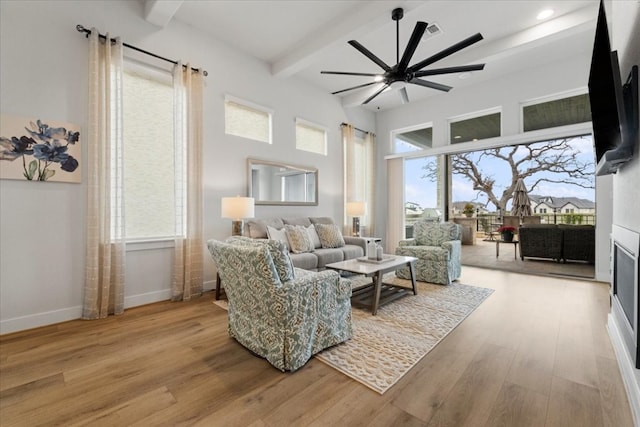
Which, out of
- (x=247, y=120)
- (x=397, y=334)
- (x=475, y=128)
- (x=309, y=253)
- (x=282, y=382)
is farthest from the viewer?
(x=475, y=128)

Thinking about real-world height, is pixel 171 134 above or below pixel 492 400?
above

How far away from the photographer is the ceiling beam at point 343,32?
3258 millimetres

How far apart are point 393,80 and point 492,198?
5365mm

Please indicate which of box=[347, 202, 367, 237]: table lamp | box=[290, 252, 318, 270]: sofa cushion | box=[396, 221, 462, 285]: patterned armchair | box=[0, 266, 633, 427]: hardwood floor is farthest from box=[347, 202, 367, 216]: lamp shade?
box=[0, 266, 633, 427]: hardwood floor

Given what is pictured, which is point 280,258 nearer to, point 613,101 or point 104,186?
point 613,101

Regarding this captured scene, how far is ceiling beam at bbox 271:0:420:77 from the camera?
3258mm

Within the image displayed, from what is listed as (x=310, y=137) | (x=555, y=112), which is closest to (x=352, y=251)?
(x=310, y=137)

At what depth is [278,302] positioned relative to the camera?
74.0 inches

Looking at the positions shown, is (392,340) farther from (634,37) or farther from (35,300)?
(35,300)

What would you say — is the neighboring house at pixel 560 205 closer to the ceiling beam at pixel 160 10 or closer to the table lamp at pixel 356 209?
the table lamp at pixel 356 209

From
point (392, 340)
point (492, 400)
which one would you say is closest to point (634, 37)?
point (492, 400)

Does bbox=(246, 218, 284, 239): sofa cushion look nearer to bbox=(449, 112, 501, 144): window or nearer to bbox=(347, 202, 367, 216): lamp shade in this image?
bbox=(347, 202, 367, 216): lamp shade

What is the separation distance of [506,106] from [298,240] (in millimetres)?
4437

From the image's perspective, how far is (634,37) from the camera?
180 centimetres
